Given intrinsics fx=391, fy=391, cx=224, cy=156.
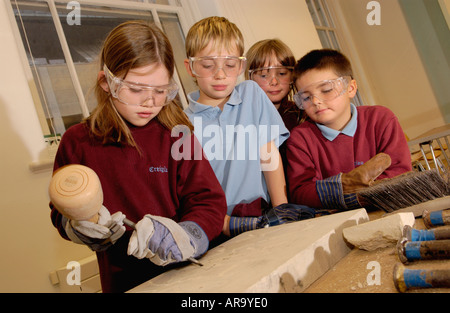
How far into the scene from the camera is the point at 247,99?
5.59ft

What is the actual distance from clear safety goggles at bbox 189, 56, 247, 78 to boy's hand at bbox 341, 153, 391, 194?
63cm

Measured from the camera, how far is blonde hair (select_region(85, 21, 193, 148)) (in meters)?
1.24

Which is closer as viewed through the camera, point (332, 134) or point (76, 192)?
point (76, 192)

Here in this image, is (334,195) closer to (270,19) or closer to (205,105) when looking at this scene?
(205,105)

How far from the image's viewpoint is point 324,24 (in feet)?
19.5

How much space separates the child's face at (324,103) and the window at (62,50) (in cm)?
107

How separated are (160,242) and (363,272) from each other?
0.47 metres

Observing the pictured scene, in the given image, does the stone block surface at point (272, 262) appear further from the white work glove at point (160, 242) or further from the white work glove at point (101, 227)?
the white work glove at point (101, 227)

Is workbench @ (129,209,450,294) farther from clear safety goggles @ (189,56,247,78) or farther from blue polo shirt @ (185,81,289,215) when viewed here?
clear safety goggles @ (189,56,247,78)

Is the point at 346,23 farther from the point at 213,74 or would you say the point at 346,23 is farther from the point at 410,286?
the point at 410,286

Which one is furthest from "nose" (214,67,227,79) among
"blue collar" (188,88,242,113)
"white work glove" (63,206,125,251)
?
"white work glove" (63,206,125,251)

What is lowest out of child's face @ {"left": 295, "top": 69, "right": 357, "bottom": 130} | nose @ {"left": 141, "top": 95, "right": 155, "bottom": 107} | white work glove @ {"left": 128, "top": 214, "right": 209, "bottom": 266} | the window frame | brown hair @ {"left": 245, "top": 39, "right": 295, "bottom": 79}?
white work glove @ {"left": 128, "top": 214, "right": 209, "bottom": 266}

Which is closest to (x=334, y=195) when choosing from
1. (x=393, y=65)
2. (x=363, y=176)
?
(x=363, y=176)
